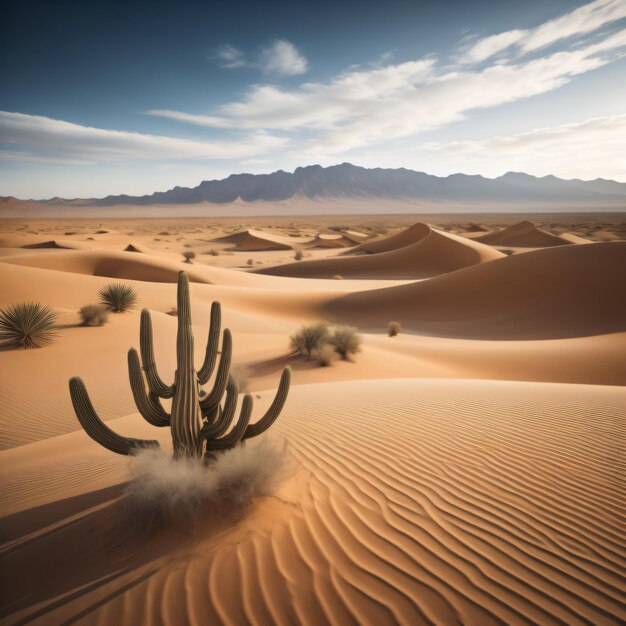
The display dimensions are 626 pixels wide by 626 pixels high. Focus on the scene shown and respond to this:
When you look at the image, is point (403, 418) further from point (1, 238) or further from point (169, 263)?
point (1, 238)

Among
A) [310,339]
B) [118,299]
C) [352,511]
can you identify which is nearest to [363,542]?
[352,511]

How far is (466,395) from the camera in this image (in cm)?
711

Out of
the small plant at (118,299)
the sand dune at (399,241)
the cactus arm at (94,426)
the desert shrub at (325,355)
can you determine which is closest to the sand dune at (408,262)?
the sand dune at (399,241)

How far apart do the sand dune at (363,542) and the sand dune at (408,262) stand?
30750mm

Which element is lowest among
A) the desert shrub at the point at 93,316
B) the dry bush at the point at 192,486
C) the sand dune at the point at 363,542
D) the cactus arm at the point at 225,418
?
the desert shrub at the point at 93,316

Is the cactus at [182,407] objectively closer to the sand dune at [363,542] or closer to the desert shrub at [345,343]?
the sand dune at [363,542]

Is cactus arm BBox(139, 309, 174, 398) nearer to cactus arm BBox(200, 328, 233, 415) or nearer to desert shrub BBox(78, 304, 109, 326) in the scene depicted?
cactus arm BBox(200, 328, 233, 415)

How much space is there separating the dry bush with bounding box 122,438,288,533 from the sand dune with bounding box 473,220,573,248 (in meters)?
50.7

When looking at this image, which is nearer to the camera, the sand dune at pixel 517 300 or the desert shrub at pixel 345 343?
the desert shrub at pixel 345 343

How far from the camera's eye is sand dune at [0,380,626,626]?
258cm

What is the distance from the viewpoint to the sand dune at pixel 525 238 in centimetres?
4678

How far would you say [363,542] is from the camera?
3.07 m

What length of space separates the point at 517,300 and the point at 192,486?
20.4 meters

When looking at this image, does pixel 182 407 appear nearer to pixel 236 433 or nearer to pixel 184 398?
pixel 184 398
